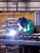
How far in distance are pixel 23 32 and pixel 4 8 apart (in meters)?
0.56

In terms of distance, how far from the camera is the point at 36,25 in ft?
7.93

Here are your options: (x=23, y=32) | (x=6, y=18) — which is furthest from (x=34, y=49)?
(x=6, y=18)

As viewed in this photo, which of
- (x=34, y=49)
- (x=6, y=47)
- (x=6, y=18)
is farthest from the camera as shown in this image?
(x=6, y=18)

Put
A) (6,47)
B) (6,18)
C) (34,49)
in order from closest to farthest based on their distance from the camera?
(34,49) < (6,47) < (6,18)

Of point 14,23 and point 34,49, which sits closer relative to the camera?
point 34,49

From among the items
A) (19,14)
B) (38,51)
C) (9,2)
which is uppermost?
(9,2)

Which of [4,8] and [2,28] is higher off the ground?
[4,8]

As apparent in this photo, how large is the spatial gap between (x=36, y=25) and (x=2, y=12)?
659mm

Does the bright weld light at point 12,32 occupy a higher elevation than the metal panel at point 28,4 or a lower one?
lower

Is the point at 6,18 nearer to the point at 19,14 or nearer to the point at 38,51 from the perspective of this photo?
the point at 19,14

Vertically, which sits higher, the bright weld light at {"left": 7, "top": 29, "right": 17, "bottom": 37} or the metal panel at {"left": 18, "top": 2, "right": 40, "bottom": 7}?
the metal panel at {"left": 18, "top": 2, "right": 40, "bottom": 7}

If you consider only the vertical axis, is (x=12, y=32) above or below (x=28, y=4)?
below

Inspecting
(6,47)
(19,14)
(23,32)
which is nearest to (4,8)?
(19,14)

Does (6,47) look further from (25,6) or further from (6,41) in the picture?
(25,6)
